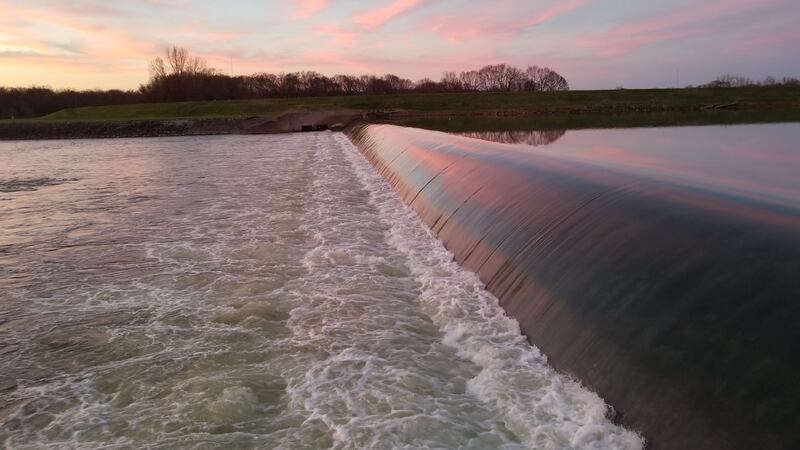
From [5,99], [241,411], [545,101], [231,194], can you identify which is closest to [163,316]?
[241,411]

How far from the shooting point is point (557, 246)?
630 cm

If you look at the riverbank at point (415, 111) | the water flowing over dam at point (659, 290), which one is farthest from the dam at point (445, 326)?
the riverbank at point (415, 111)

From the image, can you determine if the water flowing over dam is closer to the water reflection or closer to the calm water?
the calm water

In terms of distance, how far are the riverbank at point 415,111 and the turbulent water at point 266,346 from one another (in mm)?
38050

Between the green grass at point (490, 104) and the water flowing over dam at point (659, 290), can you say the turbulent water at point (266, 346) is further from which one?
the green grass at point (490, 104)

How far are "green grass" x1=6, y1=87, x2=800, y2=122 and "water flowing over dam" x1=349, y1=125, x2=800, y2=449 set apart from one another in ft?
187

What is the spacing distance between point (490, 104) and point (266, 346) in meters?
67.1

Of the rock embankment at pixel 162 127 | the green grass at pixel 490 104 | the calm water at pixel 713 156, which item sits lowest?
the calm water at pixel 713 156

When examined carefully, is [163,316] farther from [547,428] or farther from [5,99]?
[5,99]

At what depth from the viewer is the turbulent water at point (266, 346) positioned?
13.7 feet

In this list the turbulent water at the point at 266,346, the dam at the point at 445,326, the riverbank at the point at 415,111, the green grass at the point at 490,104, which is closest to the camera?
the dam at the point at 445,326

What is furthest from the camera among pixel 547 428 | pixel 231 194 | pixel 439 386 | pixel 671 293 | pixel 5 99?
pixel 5 99

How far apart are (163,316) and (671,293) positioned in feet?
16.9

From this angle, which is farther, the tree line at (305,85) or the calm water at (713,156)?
the tree line at (305,85)
